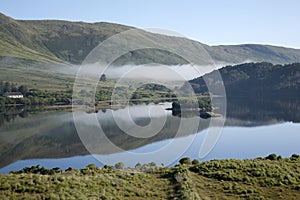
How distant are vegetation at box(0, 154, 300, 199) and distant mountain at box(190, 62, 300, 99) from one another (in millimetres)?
124862

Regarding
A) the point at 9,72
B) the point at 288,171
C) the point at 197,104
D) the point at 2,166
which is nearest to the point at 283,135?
the point at 197,104

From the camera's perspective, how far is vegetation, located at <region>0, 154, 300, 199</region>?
12.9m

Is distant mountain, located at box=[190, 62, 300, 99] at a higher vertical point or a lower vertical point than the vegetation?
higher

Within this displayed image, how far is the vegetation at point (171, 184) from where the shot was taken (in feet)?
42.3

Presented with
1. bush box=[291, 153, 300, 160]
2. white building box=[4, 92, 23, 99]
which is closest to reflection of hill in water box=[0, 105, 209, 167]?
bush box=[291, 153, 300, 160]

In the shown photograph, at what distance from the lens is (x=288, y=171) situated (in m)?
17.8

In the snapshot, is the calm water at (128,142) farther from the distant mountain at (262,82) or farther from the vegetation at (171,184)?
the distant mountain at (262,82)

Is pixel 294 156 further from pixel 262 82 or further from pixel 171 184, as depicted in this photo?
A: pixel 262 82

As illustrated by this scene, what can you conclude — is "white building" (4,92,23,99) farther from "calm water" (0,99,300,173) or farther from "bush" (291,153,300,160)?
"bush" (291,153,300,160)

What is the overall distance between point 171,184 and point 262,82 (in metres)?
166

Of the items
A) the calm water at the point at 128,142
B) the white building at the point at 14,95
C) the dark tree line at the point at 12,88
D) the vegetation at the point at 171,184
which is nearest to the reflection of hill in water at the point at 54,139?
the calm water at the point at 128,142

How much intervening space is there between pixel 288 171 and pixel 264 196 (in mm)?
4499

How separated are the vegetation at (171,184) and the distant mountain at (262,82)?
12486 centimetres

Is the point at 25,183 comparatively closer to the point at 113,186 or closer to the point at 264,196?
the point at 113,186
